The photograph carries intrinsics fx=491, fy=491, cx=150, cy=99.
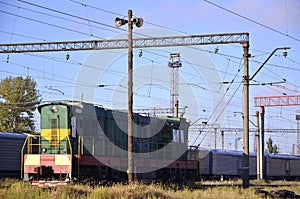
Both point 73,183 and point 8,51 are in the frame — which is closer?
point 73,183

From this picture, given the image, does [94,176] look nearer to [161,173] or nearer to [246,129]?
[161,173]

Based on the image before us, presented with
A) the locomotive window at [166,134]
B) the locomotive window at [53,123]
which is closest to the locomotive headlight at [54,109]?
the locomotive window at [53,123]

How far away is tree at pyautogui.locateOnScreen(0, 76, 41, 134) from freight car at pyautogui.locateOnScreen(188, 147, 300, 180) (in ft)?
73.0

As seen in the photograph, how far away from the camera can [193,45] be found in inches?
1165

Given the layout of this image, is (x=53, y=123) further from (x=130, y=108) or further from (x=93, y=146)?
(x=130, y=108)

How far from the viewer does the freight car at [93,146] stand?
21.0 meters

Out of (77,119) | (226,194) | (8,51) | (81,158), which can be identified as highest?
(8,51)

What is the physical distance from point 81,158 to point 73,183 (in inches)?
52.4

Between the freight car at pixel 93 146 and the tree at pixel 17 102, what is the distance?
106 feet

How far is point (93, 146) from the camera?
21.9 m

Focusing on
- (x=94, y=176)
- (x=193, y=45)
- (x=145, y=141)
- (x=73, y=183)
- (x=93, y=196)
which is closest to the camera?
(x=93, y=196)

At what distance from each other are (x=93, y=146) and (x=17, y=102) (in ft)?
129

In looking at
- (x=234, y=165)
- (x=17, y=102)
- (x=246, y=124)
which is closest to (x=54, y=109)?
(x=246, y=124)

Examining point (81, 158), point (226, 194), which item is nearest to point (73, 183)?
point (81, 158)
